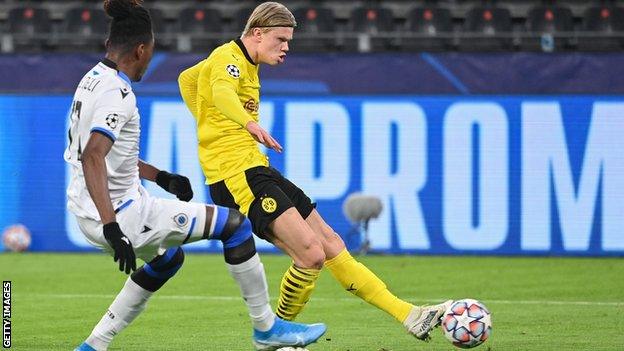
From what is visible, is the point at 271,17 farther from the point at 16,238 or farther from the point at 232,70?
the point at 16,238

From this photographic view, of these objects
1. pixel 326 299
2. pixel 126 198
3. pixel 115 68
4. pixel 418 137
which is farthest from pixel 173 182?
pixel 418 137

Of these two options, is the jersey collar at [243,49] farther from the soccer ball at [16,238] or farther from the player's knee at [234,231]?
the soccer ball at [16,238]

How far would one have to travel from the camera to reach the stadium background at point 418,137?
631 inches

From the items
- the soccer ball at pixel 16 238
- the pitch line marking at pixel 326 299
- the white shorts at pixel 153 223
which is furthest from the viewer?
the soccer ball at pixel 16 238

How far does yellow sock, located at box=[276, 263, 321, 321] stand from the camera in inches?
317

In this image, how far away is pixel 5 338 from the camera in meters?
8.14

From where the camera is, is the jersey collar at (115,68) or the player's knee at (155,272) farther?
the player's knee at (155,272)

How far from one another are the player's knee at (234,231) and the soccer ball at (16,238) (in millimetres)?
10053

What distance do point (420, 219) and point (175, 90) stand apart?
3.42m

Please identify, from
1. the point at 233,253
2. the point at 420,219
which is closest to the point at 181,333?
the point at 233,253

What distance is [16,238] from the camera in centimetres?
1683

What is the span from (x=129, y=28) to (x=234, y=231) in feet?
4.02
